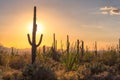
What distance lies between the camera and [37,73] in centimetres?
1798

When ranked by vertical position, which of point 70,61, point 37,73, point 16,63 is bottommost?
point 37,73

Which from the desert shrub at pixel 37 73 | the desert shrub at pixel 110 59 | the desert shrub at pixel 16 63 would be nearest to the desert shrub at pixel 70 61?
the desert shrub at pixel 16 63

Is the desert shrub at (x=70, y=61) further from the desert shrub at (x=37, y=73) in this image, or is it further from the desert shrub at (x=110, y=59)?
the desert shrub at (x=110, y=59)

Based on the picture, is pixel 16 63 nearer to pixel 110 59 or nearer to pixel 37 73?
pixel 110 59

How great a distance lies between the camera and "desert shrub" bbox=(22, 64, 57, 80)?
18.0m

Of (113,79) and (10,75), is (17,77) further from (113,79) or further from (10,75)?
(113,79)

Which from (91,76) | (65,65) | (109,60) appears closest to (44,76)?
(91,76)

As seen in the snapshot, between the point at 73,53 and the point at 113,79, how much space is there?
6676 millimetres

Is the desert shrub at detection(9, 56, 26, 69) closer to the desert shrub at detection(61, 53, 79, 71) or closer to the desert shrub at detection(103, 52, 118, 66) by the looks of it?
the desert shrub at detection(61, 53, 79, 71)

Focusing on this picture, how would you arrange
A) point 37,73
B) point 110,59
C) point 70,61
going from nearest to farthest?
point 37,73 → point 70,61 → point 110,59

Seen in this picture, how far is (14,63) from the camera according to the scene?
96.8ft

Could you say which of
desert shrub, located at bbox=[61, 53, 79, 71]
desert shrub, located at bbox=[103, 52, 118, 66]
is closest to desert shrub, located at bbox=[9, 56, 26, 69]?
desert shrub, located at bbox=[61, 53, 79, 71]

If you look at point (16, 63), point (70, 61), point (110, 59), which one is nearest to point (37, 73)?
point (70, 61)

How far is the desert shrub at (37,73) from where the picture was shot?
58.9ft
